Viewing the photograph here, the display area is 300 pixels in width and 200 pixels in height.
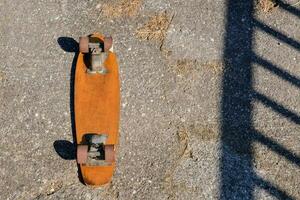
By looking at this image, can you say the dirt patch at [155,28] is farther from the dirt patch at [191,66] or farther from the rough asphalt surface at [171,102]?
the dirt patch at [191,66]

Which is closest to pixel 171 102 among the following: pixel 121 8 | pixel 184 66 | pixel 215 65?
pixel 184 66

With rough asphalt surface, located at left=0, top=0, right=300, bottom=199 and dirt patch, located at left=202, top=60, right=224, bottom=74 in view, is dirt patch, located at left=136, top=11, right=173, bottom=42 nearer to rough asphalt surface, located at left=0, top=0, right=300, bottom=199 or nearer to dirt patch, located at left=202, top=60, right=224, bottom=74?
rough asphalt surface, located at left=0, top=0, right=300, bottom=199

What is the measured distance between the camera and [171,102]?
13.0 ft

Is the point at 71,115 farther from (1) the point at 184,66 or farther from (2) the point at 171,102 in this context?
(1) the point at 184,66

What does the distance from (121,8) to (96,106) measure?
39.2 inches

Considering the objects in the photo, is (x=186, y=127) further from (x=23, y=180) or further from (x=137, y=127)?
(x=23, y=180)

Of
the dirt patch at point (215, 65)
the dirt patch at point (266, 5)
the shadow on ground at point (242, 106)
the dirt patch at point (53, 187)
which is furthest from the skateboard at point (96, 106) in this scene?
→ the dirt patch at point (266, 5)

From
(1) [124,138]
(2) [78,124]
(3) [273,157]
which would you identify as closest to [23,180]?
(2) [78,124]

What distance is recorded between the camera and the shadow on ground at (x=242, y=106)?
12.2 ft

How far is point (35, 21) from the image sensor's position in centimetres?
422

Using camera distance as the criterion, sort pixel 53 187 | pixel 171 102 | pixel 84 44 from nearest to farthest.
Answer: pixel 53 187 → pixel 84 44 → pixel 171 102

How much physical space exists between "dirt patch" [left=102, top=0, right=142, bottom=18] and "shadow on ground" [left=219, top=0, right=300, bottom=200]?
82cm

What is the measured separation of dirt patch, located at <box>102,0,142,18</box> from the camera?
14.1ft

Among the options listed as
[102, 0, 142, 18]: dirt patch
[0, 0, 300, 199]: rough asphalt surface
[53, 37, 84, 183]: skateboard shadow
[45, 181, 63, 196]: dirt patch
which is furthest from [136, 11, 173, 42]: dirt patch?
[45, 181, 63, 196]: dirt patch
